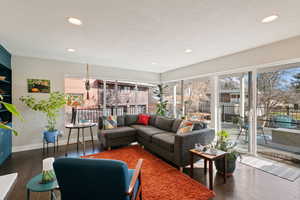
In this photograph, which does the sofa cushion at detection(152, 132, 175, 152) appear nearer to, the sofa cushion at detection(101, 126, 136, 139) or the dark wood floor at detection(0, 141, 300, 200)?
the dark wood floor at detection(0, 141, 300, 200)

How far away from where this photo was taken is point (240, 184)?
2.21 metres

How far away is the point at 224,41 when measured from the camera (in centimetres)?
273

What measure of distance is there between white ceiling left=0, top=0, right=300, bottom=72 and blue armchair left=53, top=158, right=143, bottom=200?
1.77 meters

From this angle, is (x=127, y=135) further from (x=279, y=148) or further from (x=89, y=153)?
(x=279, y=148)

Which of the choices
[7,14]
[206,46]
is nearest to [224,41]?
[206,46]

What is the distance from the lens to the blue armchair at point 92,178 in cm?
113

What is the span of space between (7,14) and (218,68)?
169 inches

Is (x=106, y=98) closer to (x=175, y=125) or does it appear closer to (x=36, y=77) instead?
(x=36, y=77)

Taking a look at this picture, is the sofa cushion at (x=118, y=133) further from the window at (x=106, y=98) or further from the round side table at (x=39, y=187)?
the round side table at (x=39, y=187)

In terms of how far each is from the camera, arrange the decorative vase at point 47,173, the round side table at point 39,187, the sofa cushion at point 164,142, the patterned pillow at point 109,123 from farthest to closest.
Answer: the patterned pillow at point 109,123 → the sofa cushion at point 164,142 → the decorative vase at point 47,173 → the round side table at point 39,187

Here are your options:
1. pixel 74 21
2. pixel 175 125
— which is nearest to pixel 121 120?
pixel 175 125

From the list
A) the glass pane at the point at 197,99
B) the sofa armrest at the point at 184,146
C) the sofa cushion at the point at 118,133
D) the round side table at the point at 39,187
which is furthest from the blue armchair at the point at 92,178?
the glass pane at the point at 197,99

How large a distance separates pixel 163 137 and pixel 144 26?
2270mm

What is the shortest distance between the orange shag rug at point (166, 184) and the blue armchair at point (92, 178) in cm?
93
